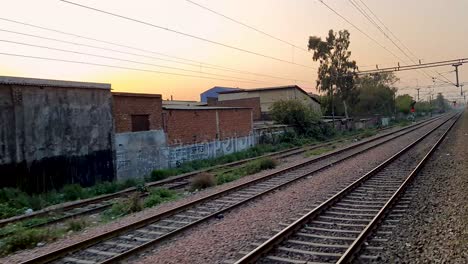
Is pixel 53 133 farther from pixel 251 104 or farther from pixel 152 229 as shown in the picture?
pixel 251 104

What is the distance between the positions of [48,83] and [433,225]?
14.5 metres

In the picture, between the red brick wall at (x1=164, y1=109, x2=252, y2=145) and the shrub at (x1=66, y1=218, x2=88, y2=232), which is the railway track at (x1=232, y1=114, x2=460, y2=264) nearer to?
the shrub at (x1=66, y1=218, x2=88, y2=232)

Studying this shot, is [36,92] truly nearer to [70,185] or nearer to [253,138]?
[70,185]

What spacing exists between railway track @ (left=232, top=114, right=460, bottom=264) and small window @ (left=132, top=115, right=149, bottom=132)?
12.0 metres

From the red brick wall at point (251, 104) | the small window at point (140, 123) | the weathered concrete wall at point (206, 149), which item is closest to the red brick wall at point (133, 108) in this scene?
the small window at point (140, 123)

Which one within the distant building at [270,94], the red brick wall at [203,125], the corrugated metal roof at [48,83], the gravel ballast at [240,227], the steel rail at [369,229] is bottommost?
Answer: the gravel ballast at [240,227]

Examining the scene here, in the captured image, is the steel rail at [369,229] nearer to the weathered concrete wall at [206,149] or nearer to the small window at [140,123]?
the small window at [140,123]

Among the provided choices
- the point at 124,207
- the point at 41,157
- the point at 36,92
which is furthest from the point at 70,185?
the point at 124,207

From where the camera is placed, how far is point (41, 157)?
52.0ft

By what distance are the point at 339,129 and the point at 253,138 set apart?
909 inches

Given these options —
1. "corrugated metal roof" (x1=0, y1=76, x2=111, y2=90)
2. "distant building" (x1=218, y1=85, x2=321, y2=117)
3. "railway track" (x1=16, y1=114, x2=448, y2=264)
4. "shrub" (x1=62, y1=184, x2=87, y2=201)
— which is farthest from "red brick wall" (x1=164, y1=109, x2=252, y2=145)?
"distant building" (x1=218, y1=85, x2=321, y2=117)

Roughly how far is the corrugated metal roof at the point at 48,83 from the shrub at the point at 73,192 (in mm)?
4179

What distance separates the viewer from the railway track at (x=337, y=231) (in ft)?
22.7

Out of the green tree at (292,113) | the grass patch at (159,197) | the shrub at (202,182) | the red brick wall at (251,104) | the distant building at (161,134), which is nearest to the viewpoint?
the grass patch at (159,197)
